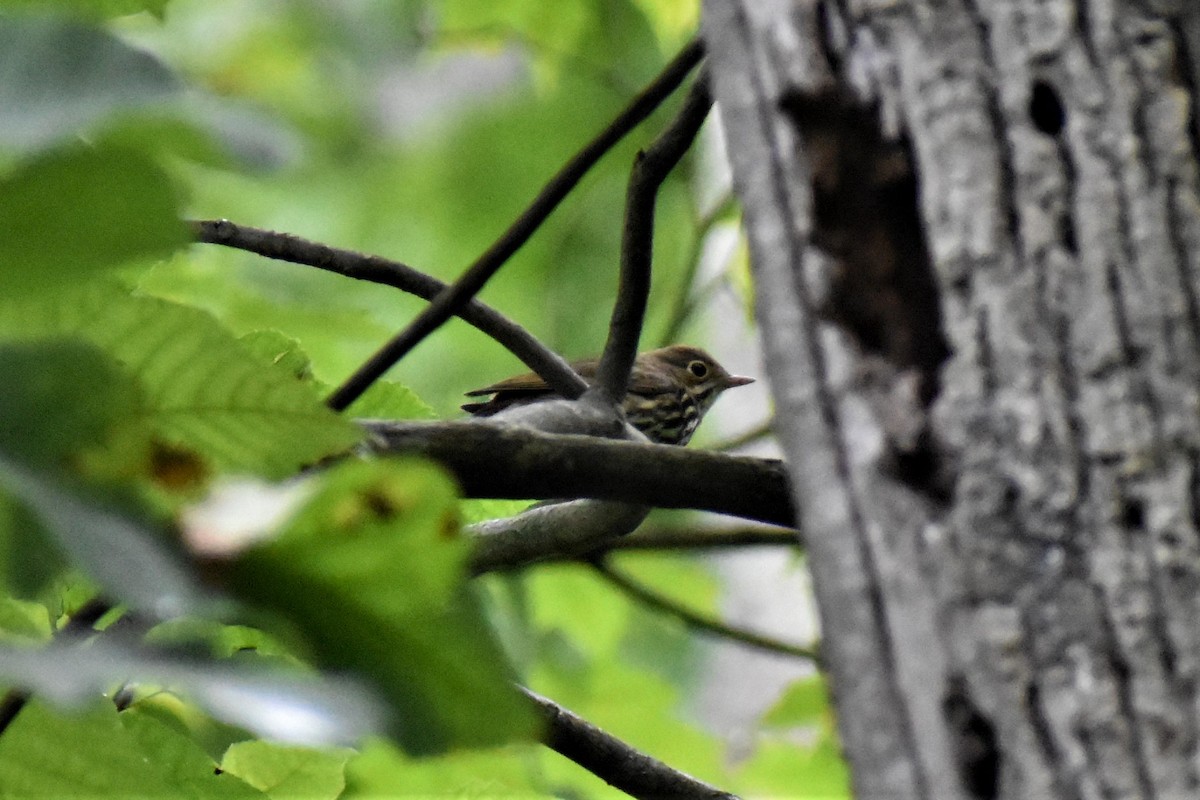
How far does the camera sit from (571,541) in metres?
1.69

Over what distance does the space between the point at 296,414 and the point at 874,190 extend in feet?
1.33

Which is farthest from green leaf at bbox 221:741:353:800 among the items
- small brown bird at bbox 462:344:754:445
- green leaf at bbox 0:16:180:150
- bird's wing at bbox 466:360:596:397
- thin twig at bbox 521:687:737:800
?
small brown bird at bbox 462:344:754:445

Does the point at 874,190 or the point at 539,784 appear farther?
the point at 539,784

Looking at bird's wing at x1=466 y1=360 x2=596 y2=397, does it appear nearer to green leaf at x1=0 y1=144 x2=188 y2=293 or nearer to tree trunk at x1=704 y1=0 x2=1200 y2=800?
tree trunk at x1=704 y1=0 x2=1200 y2=800

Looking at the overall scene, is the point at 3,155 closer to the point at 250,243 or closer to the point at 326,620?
the point at 326,620

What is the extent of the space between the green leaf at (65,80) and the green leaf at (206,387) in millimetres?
199

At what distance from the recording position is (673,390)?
473 centimetres

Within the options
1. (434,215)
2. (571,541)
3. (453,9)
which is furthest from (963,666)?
(434,215)

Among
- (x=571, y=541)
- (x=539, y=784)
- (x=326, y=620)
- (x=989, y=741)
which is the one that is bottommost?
(x=539, y=784)

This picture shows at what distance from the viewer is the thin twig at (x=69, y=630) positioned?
0.96 m

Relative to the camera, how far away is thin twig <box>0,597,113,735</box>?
96cm

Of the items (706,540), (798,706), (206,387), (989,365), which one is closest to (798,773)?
(798,706)

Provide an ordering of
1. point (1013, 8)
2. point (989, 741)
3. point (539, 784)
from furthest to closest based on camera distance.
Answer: point (539, 784), point (1013, 8), point (989, 741)

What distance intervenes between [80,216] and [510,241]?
699mm
